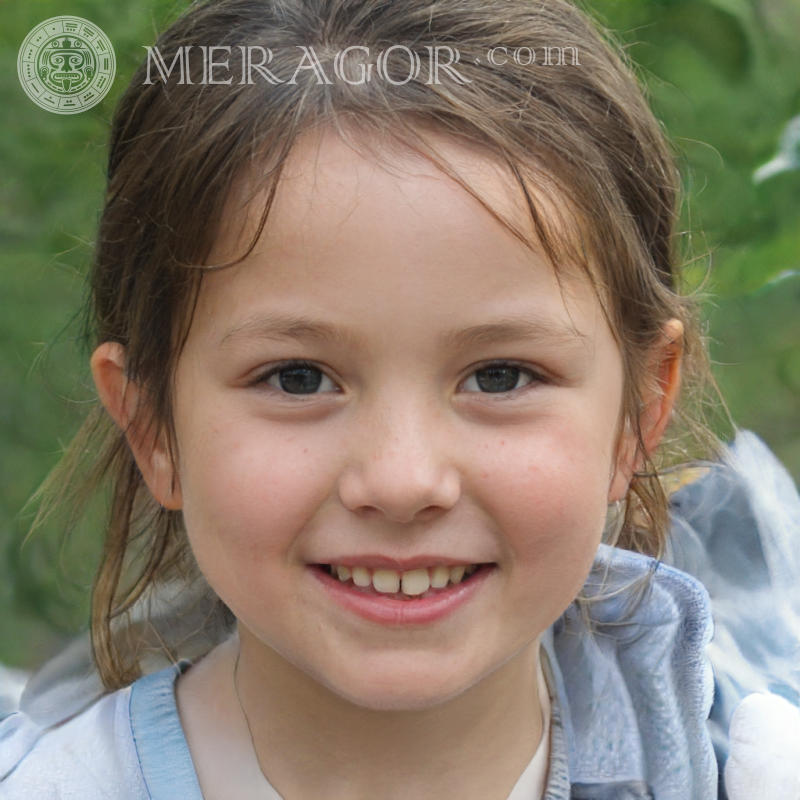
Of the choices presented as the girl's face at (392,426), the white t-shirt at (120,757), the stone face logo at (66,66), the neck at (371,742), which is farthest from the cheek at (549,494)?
the stone face logo at (66,66)

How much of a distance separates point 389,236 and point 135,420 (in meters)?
0.44

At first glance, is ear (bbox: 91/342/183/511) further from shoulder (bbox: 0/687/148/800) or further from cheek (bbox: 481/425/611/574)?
cheek (bbox: 481/425/611/574)

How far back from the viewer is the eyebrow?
36.7 inches

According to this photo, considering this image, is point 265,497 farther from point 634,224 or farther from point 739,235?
point 739,235

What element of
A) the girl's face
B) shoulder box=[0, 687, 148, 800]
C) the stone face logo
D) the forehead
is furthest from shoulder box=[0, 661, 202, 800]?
the stone face logo

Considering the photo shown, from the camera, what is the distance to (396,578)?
1.01m

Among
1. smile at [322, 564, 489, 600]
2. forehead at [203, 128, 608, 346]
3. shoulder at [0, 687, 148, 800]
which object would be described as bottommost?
shoulder at [0, 687, 148, 800]

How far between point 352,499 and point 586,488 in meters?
0.25

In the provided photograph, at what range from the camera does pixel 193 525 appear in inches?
41.9

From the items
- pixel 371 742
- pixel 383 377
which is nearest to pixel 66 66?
pixel 383 377

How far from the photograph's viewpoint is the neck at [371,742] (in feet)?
3.92

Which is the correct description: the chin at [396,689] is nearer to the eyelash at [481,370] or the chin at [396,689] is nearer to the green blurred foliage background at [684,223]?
the eyelash at [481,370]

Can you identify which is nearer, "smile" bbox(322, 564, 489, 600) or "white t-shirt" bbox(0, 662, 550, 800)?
"smile" bbox(322, 564, 489, 600)

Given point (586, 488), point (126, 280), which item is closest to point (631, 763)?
point (586, 488)
